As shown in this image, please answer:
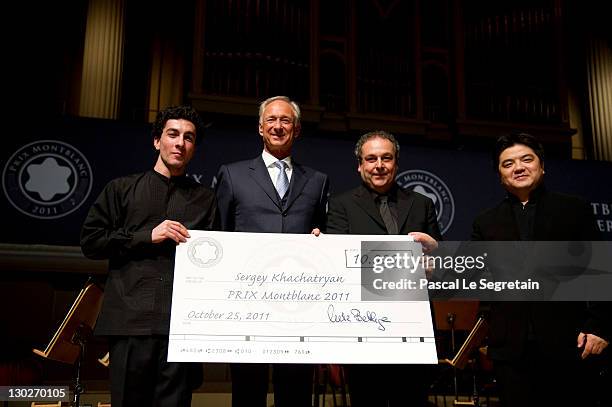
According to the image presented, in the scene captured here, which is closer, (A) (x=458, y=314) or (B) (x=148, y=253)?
(B) (x=148, y=253)

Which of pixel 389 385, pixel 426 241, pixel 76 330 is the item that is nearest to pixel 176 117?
pixel 426 241

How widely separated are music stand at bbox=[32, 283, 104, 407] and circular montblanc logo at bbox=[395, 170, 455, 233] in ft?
8.29

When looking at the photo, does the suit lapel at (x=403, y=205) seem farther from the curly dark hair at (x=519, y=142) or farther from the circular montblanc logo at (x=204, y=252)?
the circular montblanc logo at (x=204, y=252)

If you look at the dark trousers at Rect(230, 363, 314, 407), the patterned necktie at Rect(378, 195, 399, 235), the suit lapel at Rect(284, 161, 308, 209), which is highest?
the suit lapel at Rect(284, 161, 308, 209)

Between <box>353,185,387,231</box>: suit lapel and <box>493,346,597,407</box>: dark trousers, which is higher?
<box>353,185,387,231</box>: suit lapel

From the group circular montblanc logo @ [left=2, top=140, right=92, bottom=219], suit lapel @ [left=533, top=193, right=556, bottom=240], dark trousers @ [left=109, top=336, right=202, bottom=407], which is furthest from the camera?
circular montblanc logo @ [left=2, top=140, right=92, bottom=219]

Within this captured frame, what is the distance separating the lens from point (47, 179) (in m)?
4.23

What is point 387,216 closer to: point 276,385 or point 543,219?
point 543,219

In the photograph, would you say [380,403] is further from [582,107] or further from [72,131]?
[582,107]

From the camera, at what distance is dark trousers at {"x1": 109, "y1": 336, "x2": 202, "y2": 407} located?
74.9 inches

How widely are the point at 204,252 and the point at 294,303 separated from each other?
38cm

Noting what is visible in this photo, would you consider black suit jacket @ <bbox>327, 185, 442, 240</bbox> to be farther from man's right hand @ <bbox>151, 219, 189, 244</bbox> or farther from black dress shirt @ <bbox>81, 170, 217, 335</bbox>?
man's right hand @ <bbox>151, 219, 189, 244</bbox>

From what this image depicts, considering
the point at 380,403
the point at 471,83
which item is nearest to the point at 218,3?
the point at 471,83

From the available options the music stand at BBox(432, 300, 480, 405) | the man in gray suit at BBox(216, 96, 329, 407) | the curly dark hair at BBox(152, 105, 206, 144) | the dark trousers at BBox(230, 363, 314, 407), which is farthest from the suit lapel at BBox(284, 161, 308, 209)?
the music stand at BBox(432, 300, 480, 405)
